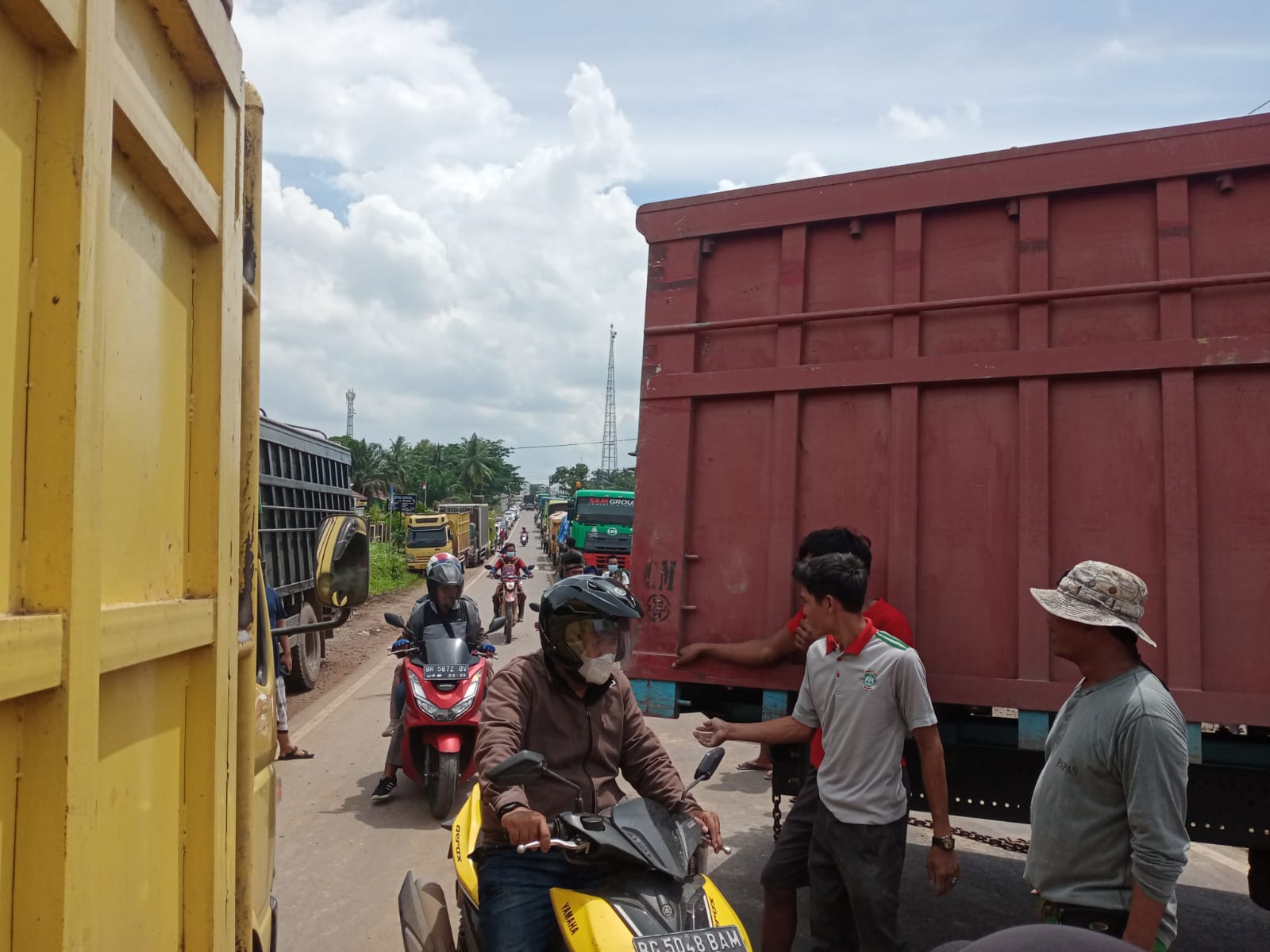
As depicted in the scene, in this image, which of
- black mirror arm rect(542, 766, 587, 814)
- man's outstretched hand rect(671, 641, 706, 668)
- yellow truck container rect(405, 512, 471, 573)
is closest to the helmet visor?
black mirror arm rect(542, 766, 587, 814)

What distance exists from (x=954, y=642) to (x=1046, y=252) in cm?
161

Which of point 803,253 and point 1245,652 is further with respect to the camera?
point 803,253

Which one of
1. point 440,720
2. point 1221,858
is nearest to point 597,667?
point 440,720

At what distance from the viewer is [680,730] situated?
8617 millimetres

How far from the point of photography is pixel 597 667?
285 cm

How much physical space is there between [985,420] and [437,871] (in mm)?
3821

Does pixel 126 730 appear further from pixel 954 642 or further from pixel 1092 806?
pixel 954 642

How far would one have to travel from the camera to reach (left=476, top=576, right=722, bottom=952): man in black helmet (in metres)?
2.63

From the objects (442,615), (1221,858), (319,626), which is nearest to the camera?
(319,626)

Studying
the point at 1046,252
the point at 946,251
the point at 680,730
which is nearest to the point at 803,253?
the point at 946,251

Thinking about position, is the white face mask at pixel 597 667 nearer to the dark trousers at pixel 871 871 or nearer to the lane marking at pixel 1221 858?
the dark trousers at pixel 871 871

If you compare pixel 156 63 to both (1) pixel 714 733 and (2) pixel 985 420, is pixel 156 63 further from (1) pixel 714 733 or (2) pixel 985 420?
(2) pixel 985 420

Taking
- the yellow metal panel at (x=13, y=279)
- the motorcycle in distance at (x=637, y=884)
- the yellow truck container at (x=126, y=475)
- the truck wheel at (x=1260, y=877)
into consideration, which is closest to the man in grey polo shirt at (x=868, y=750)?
the motorcycle in distance at (x=637, y=884)

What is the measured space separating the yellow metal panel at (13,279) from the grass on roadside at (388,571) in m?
21.9
